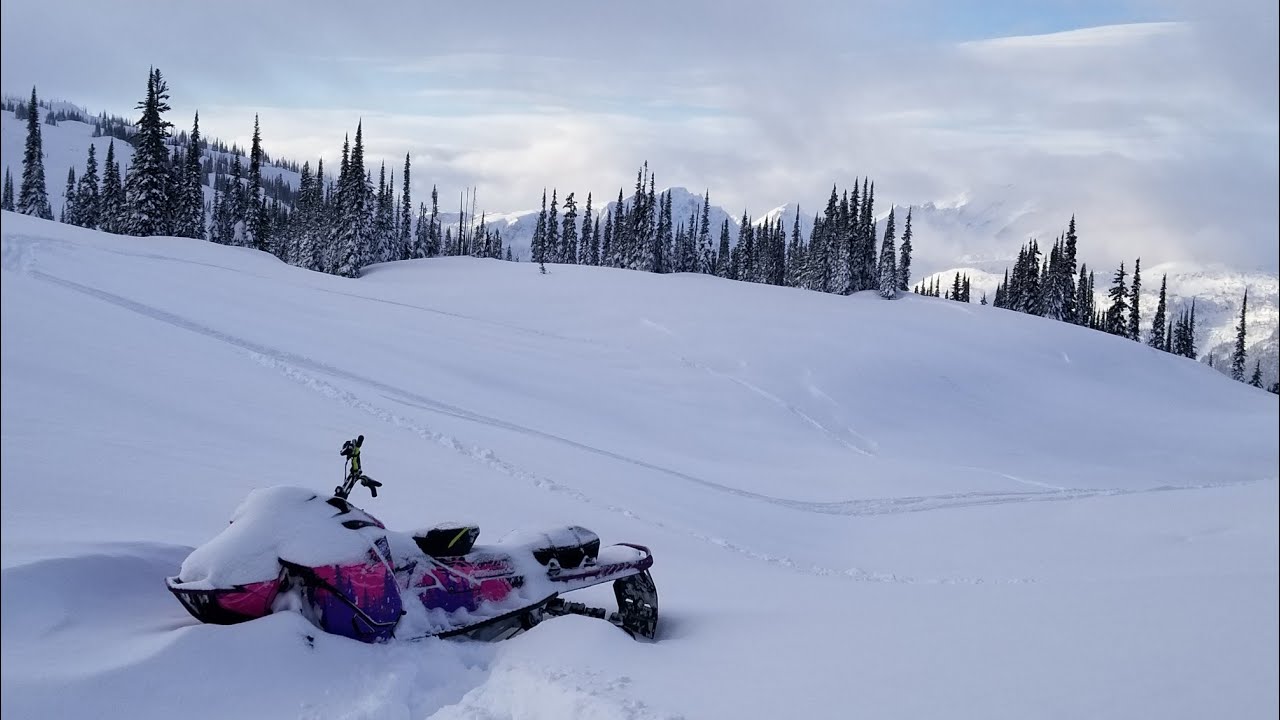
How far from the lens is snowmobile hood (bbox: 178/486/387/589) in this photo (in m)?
4.99

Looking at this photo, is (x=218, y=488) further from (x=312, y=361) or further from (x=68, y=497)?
(x=312, y=361)

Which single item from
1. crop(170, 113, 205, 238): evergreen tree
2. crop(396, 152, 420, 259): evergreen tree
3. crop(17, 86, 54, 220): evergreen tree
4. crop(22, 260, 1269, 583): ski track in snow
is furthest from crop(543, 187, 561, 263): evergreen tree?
crop(22, 260, 1269, 583): ski track in snow

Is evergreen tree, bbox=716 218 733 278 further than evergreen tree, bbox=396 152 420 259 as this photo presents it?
Yes

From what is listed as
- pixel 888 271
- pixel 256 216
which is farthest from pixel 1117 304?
pixel 256 216

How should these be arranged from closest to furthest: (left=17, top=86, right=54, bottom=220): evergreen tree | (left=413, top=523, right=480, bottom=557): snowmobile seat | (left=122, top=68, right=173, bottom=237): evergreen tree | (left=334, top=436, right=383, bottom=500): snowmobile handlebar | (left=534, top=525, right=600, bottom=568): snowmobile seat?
(left=334, top=436, right=383, bottom=500): snowmobile handlebar < (left=413, top=523, right=480, bottom=557): snowmobile seat < (left=534, top=525, right=600, bottom=568): snowmobile seat < (left=122, top=68, right=173, bottom=237): evergreen tree < (left=17, top=86, right=54, bottom=220): evergreen tree

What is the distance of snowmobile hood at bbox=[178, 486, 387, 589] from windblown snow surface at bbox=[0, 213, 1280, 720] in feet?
1.16

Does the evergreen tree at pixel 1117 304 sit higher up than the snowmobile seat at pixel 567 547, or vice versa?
the evergreen tree at pixel 1117 304

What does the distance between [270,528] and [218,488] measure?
10.2 feet

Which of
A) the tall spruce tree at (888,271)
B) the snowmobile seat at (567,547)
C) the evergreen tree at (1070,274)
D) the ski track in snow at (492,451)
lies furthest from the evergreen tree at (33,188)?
the evergreen tree at (1070,274)

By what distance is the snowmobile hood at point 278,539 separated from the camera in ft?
16.4

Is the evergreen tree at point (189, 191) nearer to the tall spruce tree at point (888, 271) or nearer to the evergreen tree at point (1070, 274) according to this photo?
the tall spruce tree at point (888, 271)

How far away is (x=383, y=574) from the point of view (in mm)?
5590

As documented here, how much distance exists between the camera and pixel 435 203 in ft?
435

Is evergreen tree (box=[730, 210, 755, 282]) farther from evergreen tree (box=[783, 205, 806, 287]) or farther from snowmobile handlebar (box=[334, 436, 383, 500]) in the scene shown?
snowmobile handlebar (box=[334, 436, 383, 500])
